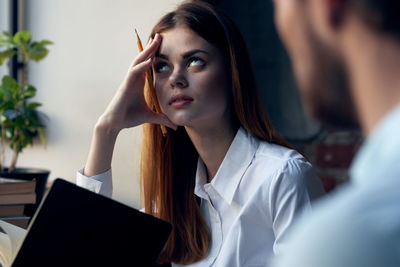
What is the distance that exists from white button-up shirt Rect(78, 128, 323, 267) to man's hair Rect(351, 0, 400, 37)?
74cm

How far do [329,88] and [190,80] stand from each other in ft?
2.60

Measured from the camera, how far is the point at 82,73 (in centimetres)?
201

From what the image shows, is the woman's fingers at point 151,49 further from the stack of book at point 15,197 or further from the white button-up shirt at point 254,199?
the stack of book at point 15,197

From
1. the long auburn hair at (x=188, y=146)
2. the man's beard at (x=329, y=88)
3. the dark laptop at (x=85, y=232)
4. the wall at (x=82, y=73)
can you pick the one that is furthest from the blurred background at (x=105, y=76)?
the man's beard at (x=329, y=88)

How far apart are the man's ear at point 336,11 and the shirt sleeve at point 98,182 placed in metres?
1.02

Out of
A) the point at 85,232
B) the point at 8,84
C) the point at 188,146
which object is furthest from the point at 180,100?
the point at 8,84

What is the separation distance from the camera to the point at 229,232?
1.11 meters

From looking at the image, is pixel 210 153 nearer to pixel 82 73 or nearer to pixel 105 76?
pixel 105 76

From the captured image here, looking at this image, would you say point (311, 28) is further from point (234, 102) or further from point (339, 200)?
point (234, 102)

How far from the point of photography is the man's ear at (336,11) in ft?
1.09

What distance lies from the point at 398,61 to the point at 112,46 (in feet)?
5.65

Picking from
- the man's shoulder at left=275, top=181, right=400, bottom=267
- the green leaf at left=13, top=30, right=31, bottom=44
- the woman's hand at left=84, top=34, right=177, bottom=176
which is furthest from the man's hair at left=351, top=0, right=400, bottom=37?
the green leaf at left=13, top=30, right=31, bottom=44

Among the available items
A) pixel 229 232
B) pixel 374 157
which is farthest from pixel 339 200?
pixel 229 232

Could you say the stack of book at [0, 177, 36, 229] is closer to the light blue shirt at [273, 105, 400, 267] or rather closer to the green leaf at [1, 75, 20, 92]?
the green leaf at [1, 75, 20, 92]
